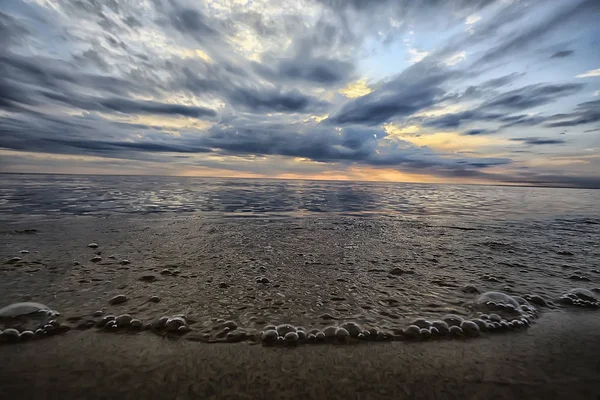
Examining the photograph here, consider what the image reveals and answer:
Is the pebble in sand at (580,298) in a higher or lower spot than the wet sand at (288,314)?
higher

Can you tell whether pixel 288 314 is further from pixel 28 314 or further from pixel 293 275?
pixel 28 314

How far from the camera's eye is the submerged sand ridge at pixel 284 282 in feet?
9.06

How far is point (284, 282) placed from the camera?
3.97 meters

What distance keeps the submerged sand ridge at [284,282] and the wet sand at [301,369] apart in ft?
0.73

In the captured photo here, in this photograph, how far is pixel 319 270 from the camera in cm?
460

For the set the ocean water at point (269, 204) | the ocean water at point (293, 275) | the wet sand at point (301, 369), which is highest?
the wet sand at point (301, 369)

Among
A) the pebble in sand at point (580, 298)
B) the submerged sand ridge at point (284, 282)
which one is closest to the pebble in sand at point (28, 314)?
the submerged sand ridge at point (284, 282)

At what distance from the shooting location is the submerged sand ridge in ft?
9.06

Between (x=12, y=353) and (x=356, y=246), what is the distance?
18.2ft

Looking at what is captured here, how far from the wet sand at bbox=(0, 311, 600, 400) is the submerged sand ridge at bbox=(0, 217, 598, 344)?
224 mm

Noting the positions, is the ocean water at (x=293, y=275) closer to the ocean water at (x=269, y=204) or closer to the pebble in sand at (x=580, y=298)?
the pebble in sand at (x=580, y=298)

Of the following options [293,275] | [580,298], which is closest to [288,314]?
[293,275]

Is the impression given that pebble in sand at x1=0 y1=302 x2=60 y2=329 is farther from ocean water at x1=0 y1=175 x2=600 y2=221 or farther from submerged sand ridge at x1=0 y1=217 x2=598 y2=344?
ocean water at x1=0 y1=175 x2=600 y2=221

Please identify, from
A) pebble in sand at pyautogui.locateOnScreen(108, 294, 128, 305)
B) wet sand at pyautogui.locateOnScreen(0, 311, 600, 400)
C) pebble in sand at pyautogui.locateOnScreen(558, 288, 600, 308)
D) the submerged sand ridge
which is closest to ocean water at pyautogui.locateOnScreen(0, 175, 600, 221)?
the submerged sand ridge
